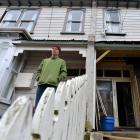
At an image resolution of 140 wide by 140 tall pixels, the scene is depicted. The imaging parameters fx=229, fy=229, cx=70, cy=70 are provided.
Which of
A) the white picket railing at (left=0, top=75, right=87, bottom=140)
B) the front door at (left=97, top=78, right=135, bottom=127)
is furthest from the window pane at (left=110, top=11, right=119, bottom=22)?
the white picket railing at (left=0, top=75, right=87, bottom=140)

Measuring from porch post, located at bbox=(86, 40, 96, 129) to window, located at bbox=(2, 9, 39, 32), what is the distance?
4.26 m

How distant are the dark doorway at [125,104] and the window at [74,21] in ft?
10.1

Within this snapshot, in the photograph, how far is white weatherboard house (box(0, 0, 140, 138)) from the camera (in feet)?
23.4

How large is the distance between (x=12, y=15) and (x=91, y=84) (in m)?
6.53

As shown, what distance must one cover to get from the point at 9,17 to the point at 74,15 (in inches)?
122

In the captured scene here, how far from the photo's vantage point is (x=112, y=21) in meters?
10.5

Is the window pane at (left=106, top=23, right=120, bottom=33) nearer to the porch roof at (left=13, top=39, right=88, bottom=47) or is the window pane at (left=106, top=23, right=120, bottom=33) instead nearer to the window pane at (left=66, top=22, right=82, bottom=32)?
the window pane at (left=66, top=22, right=82, bottom=32)

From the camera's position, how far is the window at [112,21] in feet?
33.1

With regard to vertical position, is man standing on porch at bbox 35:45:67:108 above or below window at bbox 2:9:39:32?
below

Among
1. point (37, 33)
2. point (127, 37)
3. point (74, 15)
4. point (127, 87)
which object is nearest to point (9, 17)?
point (37, 33)

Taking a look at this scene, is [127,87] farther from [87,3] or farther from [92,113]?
[87,3]

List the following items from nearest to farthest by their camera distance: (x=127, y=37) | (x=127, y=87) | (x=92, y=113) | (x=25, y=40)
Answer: (x=92, y=113)
(x=25, y=40)
(x=127, y=87)
(x=127, y=37)

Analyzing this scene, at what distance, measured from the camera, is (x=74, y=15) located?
10883mm

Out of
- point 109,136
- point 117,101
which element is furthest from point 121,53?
point 109,136
